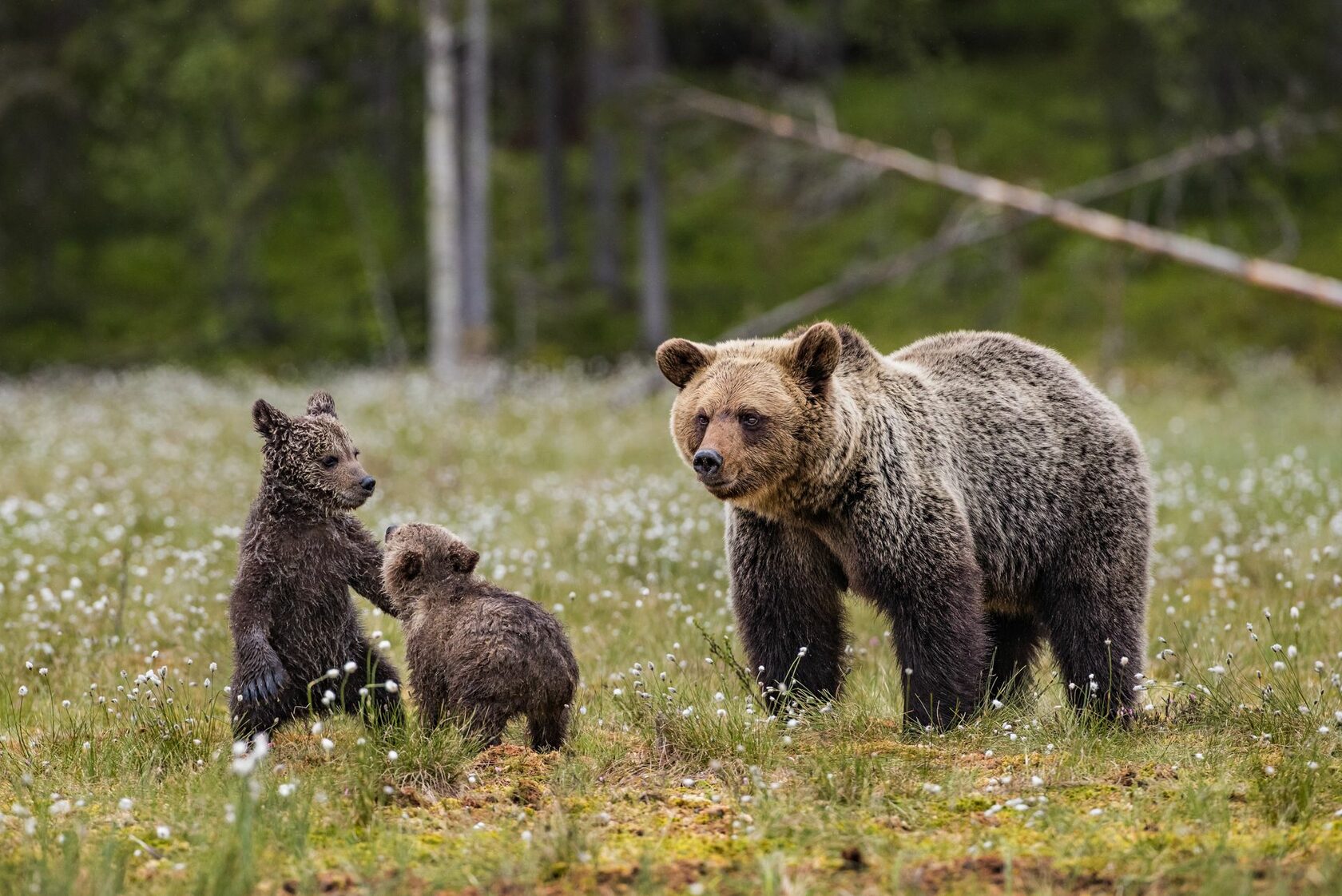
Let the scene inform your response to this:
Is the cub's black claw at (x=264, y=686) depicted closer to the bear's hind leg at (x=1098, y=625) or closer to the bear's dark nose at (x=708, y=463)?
the bear's dark nose at (x=708, y=463)

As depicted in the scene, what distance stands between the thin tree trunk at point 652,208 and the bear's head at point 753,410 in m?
15.2

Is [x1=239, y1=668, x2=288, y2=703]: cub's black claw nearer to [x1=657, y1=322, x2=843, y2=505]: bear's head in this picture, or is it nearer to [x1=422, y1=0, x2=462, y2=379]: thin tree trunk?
[x1=657, y1=322, x2=843, y2=505]: bear's head

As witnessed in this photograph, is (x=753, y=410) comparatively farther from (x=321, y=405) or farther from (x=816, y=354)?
(x=321, y=405)

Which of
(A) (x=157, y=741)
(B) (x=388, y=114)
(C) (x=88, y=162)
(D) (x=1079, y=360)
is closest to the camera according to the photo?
(A) (x=157, y=741)

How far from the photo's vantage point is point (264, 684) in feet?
16.2

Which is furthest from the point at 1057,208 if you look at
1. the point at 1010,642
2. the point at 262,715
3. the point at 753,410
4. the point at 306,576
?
the point at 262,715

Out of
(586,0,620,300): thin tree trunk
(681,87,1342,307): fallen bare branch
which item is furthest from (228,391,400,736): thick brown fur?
(586,0,620,300): thin tree trunk

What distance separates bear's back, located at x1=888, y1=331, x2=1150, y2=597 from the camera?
5.90 metres

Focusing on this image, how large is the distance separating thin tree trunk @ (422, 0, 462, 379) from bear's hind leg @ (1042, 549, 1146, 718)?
42.5ft

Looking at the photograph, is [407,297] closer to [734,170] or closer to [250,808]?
[734,170]

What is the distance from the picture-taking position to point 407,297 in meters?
26.9

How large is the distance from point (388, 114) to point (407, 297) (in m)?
3.53

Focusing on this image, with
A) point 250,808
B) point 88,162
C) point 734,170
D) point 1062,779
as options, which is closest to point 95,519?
point 250,808

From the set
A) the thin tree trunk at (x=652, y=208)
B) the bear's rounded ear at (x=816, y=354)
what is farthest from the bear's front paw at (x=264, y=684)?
the thin tree trunk at (x=652, y=208)
